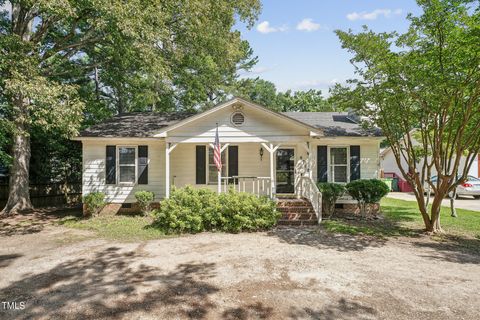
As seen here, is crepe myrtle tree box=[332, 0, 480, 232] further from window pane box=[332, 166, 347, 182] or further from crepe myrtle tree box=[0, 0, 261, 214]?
crepe myrtle tree box=[0, 0, 261, 214]

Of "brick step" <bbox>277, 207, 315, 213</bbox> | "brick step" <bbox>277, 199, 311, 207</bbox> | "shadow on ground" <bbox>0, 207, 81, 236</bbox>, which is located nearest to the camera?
"shadow on ground" <bbox>0, 207, 81, 236</bbox>

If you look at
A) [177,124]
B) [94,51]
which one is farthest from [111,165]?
[94,51]

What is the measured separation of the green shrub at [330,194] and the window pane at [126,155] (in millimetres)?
7768

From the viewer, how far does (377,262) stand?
645 centimetres

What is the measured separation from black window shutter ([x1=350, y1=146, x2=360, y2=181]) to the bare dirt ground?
4097mm

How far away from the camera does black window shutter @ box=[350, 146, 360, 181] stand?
1224 centimetres

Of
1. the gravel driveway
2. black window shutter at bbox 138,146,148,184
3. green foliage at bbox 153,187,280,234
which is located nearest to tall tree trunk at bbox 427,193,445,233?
the gravel driveway

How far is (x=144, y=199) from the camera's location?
11.4m

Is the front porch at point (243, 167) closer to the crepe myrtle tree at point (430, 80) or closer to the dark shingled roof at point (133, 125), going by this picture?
the dark shingled roof at point (133, 125)

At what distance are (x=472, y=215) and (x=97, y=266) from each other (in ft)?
45.0

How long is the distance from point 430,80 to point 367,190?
471 cm

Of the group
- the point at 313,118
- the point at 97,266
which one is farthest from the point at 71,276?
the point at 313,118

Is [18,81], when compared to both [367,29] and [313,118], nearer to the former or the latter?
[367,29]

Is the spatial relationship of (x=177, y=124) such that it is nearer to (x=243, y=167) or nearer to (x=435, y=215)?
(x=243, y=167)
